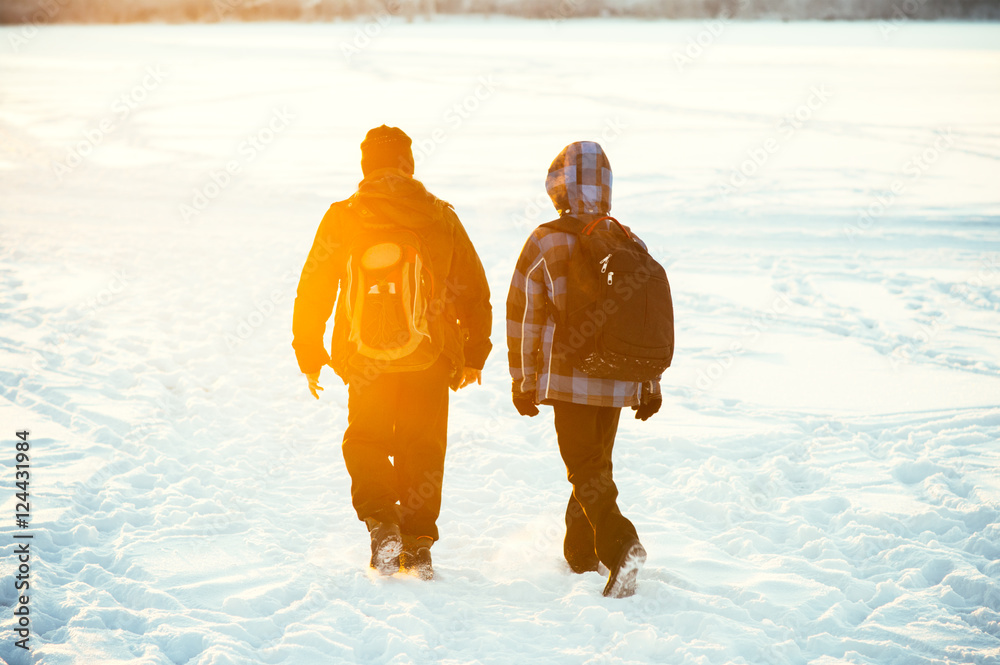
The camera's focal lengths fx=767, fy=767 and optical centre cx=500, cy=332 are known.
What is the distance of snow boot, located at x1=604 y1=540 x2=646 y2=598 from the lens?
287 centimetres

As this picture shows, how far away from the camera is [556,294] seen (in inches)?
113

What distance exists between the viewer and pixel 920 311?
23.6 ft

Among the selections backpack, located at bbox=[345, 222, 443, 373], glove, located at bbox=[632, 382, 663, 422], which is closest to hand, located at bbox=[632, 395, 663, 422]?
glove, located at bbox=[632, 382, 663, 422]

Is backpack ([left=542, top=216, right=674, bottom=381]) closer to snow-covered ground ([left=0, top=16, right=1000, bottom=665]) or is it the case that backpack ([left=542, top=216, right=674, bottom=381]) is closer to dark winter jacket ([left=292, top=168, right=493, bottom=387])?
dark winter jacket ([left=292, top=168, right=493, bottom=387])

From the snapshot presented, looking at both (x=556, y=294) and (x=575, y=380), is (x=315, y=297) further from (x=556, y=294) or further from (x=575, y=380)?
(x=575, y=380)

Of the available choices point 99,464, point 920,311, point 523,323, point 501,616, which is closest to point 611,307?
point 523,323

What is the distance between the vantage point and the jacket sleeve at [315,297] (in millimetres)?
3076

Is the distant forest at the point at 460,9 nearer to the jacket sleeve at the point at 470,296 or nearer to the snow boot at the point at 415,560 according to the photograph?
the jacket sleeve at the point at 470,296

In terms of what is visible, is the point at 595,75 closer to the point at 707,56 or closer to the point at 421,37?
the point at 707,56

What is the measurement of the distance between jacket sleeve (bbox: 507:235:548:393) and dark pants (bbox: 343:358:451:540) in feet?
1.19

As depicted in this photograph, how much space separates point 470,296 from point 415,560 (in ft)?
3.62

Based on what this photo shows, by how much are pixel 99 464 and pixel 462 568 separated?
7.05ft

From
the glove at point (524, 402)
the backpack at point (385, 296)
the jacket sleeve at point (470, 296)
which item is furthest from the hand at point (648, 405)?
the backpack at point (385, 296)

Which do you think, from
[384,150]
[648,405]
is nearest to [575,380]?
[648,405]
